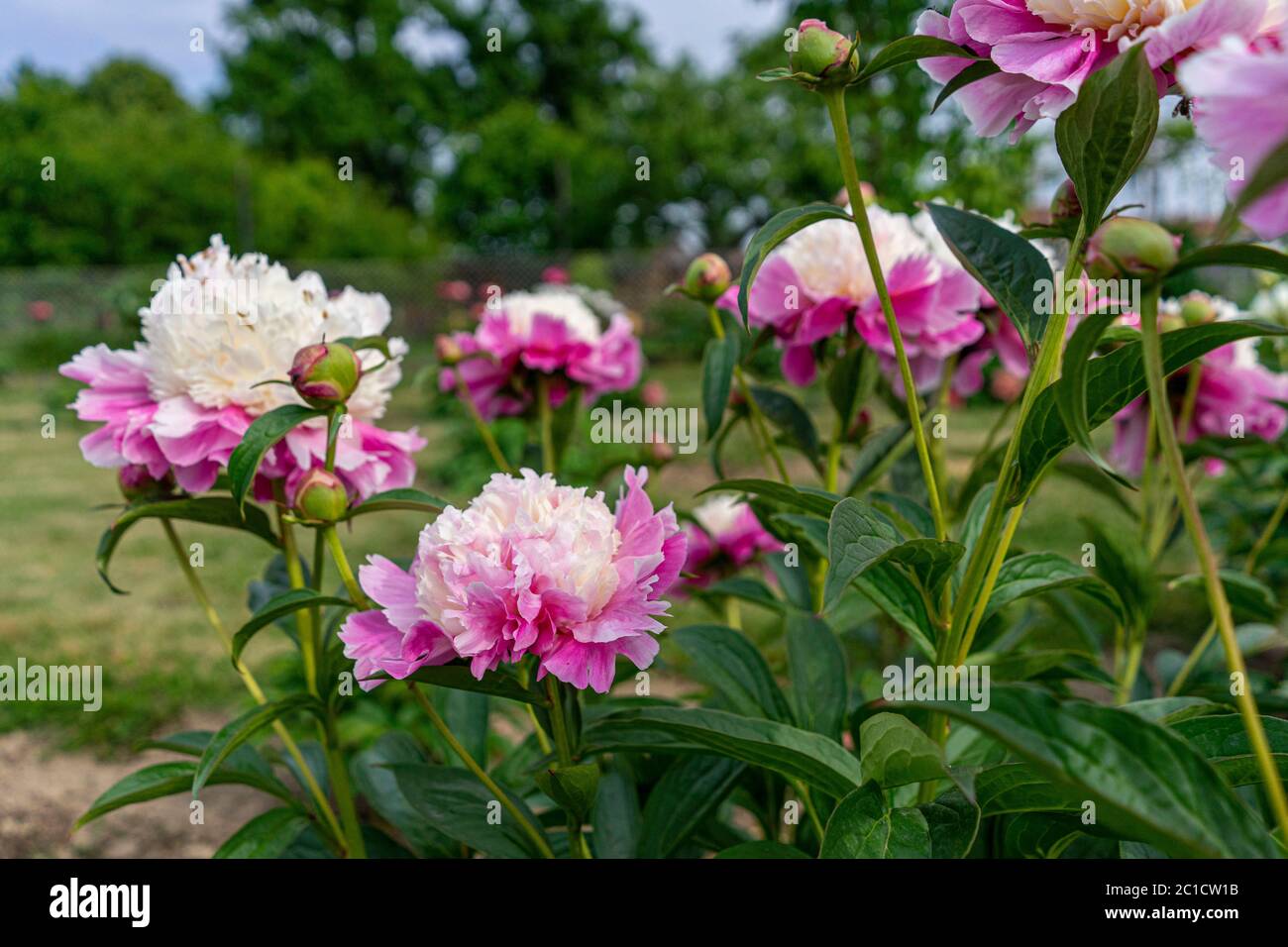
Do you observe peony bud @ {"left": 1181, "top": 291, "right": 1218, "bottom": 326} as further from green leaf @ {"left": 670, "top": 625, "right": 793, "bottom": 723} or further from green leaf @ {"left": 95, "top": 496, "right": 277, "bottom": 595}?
green leaf @ {"left": 95, "top": 496, "right": 277, "bottom": 595}

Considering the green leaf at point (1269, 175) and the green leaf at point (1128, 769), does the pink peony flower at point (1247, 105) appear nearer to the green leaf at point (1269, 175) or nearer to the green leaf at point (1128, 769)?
the green leaf at point (1269, 175)

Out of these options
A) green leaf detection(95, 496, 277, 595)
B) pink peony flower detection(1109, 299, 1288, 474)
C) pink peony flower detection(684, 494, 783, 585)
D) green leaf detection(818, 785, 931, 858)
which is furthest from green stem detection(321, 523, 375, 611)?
pink peony flower detection(1109, 299, 1288, 474)

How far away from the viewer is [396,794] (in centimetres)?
97

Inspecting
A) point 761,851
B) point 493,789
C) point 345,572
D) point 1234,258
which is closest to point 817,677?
A: point 761,851

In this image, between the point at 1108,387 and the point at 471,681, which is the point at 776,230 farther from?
the point at 471,681

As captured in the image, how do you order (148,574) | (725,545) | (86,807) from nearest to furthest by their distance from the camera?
(725,545), (86,807), (148,574)

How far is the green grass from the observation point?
251cm

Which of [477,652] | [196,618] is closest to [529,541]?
[477,652]

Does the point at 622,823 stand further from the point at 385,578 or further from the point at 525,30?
the point at 525,30

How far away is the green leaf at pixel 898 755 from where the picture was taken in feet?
1.89

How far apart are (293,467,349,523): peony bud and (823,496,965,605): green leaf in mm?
335

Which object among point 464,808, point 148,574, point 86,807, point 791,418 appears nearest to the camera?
point 464,808

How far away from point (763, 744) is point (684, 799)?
0.21 metres

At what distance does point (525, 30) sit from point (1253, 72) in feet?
68.0
